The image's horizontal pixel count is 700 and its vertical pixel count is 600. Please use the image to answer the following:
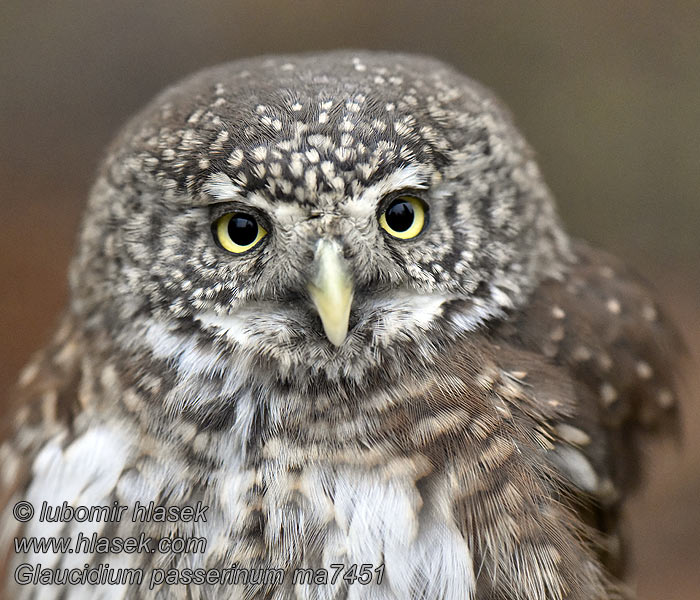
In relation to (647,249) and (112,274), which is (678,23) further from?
(112,274)

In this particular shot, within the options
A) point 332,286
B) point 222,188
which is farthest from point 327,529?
point 222,188

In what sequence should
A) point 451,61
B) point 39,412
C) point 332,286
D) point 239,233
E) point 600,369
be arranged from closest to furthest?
point 332,286 → point 239,233 → point 600,369 → point 39,412 → point 451,61

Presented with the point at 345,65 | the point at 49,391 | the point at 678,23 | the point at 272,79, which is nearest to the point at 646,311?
the point at 345,65

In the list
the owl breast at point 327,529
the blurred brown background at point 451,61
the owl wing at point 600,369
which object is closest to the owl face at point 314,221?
the owl wing at point 600,369

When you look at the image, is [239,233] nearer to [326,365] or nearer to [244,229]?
[244,229]

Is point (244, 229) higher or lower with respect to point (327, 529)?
higher

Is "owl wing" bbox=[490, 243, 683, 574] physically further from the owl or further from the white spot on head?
the white spot on head

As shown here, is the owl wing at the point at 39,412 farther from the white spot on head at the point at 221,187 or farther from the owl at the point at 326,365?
the white spot on head at the point at 221,187
